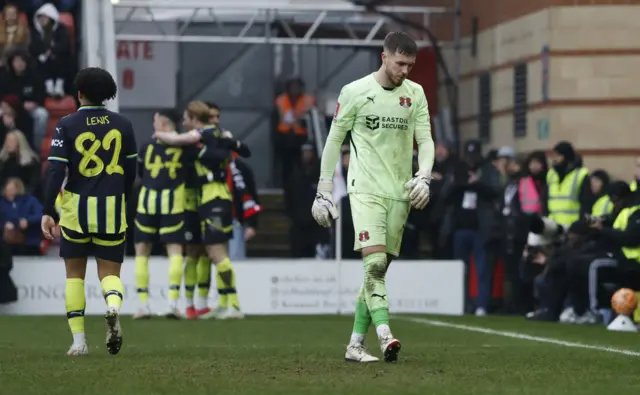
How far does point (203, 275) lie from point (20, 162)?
4726mm

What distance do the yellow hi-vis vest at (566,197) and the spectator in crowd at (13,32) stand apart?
8.53 m

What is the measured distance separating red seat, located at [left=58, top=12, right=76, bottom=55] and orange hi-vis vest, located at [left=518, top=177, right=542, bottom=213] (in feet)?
24.2

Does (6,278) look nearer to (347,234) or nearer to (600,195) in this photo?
(347,234)

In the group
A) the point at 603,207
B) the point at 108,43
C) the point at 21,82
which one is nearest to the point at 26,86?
the point at 21,82

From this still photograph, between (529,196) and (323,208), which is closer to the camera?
(323,208)

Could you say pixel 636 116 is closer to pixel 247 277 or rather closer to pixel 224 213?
pixel 247 277

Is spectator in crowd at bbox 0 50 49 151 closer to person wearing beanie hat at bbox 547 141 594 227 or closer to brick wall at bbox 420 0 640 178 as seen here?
brick wall at bbox 420 0 640 178

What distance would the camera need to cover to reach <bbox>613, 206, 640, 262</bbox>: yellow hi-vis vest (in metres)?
17.4

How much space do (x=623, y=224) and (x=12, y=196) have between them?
8118 millimetres

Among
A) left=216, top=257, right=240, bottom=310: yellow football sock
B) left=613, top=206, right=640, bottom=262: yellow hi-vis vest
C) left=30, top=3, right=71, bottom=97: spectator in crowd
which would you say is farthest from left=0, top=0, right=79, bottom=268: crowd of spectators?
left=613, top=206, right=640, bottom=262: yellow hi-vis vest

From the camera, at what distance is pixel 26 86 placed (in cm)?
2459

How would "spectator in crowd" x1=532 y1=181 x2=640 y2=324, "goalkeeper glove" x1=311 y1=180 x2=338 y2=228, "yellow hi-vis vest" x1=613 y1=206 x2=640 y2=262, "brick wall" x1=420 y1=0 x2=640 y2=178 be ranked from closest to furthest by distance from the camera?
"goalkeeper glove" x1=311 y1=180 x2=338 y2=228 < "yellow hi-vis vest" x1=613 y1=206 x2=640 y2=262 < "spectator in crowd" x1=532 y1=181 x2=640 y2=324 < "brick wall" x1=420 y1=0 x2=640 y2=178

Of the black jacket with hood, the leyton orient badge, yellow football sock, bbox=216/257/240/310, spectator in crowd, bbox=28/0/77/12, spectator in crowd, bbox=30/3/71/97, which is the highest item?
spectator in crowd, bbox=28/0/77/12

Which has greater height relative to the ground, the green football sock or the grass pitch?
the green football sock
